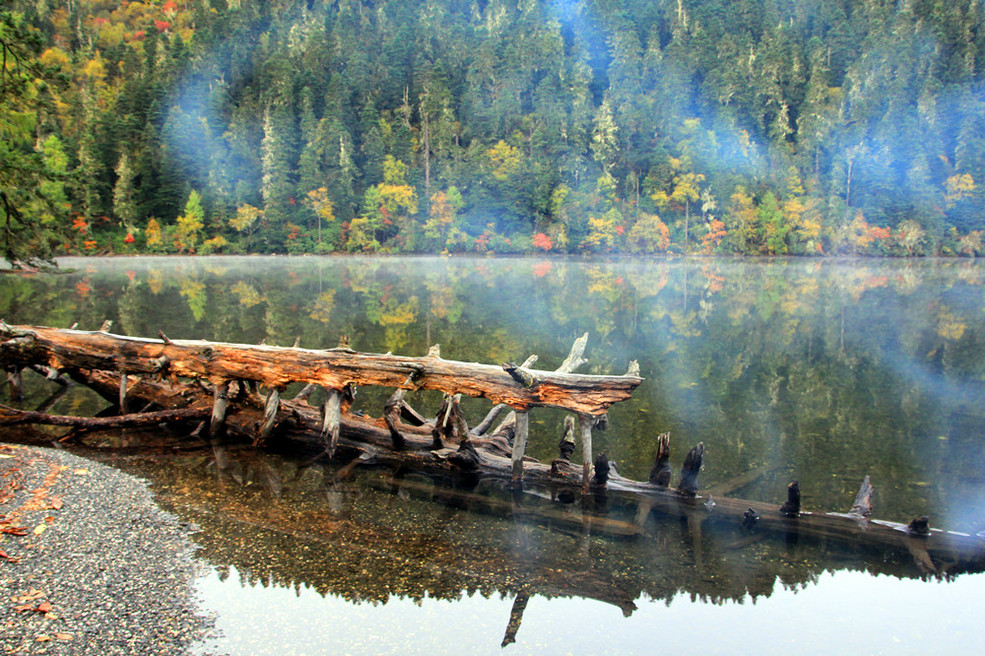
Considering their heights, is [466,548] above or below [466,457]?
below

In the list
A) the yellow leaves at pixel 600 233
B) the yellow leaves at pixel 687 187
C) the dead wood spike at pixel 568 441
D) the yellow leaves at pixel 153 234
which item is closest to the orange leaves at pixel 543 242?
the yellow leaves at pixel 600 233

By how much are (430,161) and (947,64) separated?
3188 inches

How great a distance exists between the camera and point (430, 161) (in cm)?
10575

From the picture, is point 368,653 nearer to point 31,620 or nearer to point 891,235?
point 31,620

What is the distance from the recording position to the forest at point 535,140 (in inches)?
3455

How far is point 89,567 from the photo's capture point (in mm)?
6348

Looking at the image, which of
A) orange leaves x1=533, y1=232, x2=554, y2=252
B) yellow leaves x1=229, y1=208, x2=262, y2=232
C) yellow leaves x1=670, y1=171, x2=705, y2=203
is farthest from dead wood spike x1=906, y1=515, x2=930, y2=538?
yellow leaves x1=670, y1=171, x2=705, y2=203

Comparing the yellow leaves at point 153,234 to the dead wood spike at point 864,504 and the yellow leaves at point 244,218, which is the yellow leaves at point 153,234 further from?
the dead wood spike at point 864,504

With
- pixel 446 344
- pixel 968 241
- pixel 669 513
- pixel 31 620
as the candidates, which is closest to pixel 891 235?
pixel 968 241

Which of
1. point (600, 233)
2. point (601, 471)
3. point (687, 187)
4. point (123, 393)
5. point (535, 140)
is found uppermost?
point (535, 140)

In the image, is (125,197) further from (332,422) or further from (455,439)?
(455,439)

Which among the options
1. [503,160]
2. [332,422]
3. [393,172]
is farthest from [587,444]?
[503,160]

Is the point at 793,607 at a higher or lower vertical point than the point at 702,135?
lower

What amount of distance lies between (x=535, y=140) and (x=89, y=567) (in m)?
101
